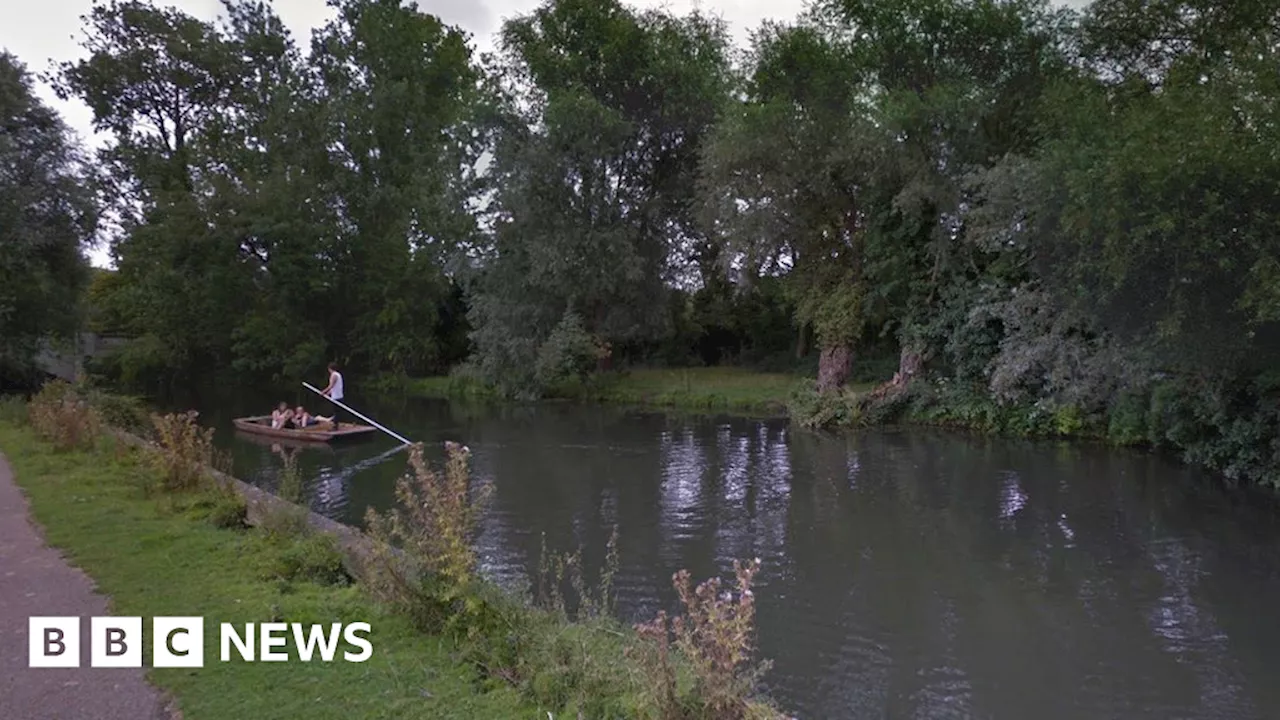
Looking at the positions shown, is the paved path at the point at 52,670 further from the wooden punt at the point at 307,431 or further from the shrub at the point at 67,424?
the wooden punt at the point at 307,431

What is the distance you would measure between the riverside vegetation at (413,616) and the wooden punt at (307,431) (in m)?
9.41

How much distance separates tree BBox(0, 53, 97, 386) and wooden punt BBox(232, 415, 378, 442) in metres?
7.25

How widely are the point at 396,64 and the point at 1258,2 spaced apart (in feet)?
111

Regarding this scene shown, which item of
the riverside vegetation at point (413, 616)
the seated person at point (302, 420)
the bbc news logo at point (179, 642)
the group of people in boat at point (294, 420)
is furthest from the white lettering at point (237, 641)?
the seated person at point (302, 420)

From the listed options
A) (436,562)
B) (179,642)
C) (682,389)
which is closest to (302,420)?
(682,389)

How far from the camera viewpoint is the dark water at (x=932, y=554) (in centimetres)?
663

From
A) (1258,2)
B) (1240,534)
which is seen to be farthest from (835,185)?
(1240,534)

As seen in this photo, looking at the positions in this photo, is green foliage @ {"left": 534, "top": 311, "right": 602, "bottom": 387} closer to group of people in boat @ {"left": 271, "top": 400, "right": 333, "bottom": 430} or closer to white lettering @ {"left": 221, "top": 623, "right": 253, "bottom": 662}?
group of people in boat @ {"left": 271, "top": 400, "right": 333, "bottom": 430}

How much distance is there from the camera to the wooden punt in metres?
18.4

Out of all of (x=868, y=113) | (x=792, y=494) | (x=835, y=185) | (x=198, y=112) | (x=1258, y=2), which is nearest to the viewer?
(x=792, y=494)

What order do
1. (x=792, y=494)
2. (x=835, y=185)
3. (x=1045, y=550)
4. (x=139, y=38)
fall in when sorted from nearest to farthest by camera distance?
(x=1045, y=550), (x=792, y=494), (x=835, y=185), (x=139, y=38)

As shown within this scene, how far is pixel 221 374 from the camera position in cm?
3847

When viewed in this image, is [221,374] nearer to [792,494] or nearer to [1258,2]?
[792,494]

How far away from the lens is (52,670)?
4.75 metres
